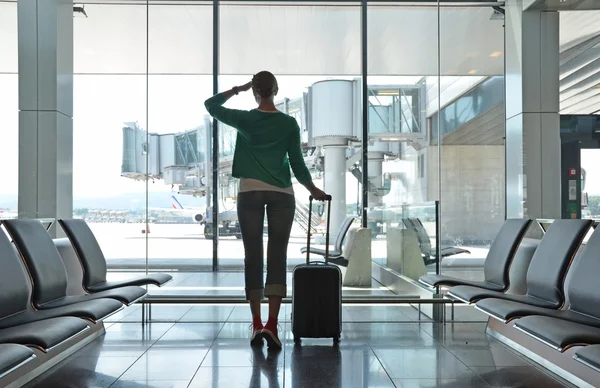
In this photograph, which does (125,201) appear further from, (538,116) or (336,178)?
(538,116)

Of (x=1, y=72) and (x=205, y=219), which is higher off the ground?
(x=1, y=72)

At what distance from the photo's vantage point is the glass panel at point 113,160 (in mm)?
5328

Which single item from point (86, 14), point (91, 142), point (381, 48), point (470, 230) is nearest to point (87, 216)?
point (91, 142)

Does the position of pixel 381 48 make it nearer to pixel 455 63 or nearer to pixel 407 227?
pixel 455 63

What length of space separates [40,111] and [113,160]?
131 cm

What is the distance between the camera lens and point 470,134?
10.3 meters

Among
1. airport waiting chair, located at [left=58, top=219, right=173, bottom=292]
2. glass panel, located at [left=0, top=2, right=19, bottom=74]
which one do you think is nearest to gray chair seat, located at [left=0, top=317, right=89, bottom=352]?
airport waiting chair, located at [left=58, top=219, right=173, bottom=292]

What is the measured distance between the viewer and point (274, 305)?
3.34 metres

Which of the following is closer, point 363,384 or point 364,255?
point 363,384

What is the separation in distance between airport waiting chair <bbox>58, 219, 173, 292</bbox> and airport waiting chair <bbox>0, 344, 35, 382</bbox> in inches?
63.9

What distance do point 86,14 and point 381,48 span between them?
3.75 m

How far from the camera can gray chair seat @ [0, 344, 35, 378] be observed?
5.39ft

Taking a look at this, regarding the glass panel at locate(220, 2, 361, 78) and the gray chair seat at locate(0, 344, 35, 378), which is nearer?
the gray chair seat at locate(0, 344, 35, 378)

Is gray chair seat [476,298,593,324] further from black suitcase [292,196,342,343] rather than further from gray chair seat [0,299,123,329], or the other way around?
gray chair seat [0,299,123,329]
